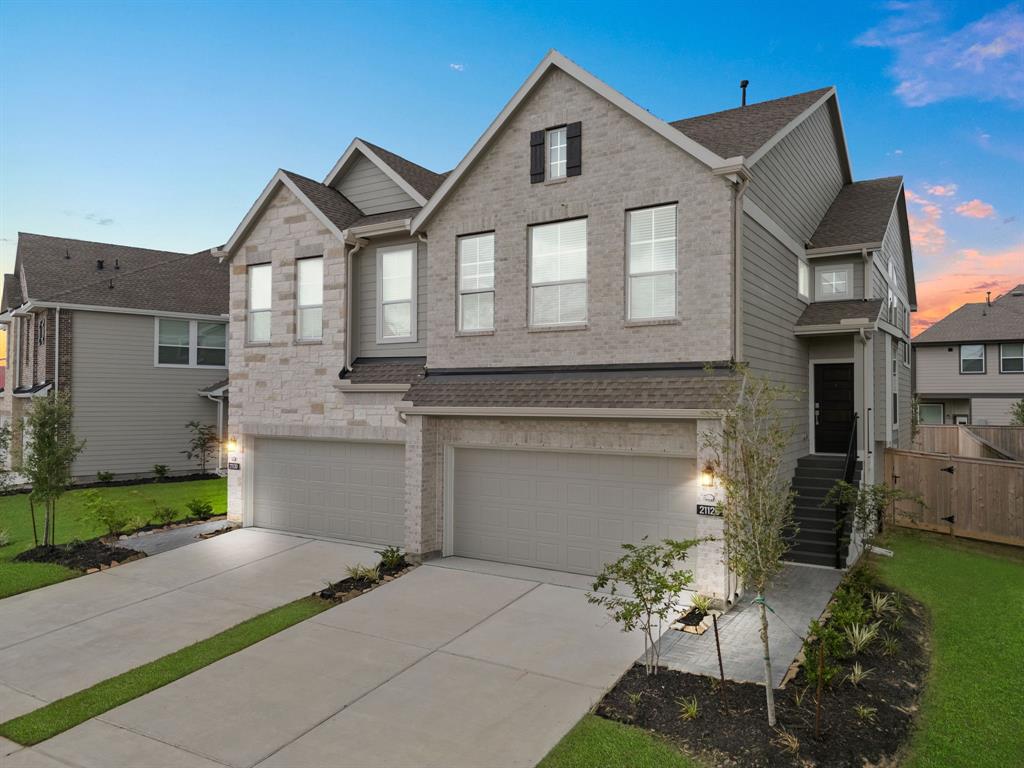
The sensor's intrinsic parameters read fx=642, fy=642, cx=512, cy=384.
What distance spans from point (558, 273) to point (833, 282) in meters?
7.16

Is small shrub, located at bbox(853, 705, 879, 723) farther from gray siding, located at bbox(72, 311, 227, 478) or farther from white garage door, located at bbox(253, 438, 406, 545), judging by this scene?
gray siding, located at bbox(72, 311, 227, 478)

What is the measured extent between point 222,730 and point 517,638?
3627 mm

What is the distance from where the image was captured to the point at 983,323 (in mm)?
32906

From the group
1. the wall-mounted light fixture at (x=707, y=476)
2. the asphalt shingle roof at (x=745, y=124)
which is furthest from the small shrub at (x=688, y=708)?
the asphalt shingle roof at (x=745, y=124)

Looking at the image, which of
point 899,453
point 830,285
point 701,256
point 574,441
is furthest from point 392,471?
point 899,453

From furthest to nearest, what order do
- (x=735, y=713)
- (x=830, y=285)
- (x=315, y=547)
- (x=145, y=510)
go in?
(x=145, y=510) → (x=830, y=285) → (x=315, y=547) → (x=735, y=713)

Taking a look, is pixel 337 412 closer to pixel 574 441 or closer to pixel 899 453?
pixel 574 441

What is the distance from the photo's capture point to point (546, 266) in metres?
11.5

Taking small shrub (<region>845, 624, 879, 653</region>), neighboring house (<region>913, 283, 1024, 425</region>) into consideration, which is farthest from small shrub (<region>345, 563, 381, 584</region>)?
neighboring house (<region>913, 283, 1024, 425</region>)

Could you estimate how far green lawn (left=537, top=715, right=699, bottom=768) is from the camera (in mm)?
5465

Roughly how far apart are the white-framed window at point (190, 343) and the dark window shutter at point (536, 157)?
58.9 ft

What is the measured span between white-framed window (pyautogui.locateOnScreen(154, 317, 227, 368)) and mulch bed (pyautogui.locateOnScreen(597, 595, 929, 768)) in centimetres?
2220

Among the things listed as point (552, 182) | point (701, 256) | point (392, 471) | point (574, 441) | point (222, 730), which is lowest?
point (222, 730)

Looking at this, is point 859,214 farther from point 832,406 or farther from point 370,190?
point 370,190
